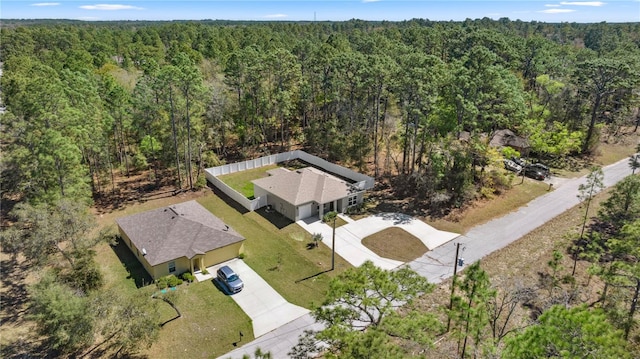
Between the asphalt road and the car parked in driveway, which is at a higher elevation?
the car parked in driveway

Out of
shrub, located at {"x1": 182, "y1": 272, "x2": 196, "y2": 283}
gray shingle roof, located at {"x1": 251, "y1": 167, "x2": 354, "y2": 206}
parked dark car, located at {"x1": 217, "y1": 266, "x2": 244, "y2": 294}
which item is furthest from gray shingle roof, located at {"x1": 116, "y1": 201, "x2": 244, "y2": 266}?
gray shingle roof, located at {"x1": 251, "y1": 167, "x2": 354, "y2": 206}

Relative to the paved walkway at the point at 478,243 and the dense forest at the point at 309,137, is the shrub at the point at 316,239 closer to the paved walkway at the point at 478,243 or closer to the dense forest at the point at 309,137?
the paved walkway at the point at 478,243

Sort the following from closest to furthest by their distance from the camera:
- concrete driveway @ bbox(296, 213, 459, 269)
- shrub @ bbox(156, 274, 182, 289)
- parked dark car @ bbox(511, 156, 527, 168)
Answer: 1. shrub @ bbox(156, 274, 182, 289)
2. concrete driveway @ bbox(296, 213, 459, 269)
3. parked dark car @ bbox(511, 156, 527, 168)

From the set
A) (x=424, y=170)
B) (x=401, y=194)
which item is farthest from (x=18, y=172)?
(x=424, y=170)

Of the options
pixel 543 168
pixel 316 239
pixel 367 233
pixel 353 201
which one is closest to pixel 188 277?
pixel 316 239

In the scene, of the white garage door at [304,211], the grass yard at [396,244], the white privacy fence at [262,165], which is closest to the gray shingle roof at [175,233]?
the white privacy fence at [262,165]

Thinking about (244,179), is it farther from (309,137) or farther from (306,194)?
(309,137)

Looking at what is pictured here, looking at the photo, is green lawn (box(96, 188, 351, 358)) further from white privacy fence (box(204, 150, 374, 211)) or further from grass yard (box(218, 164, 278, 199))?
grass yard (box(218, 164, 278, 199))
